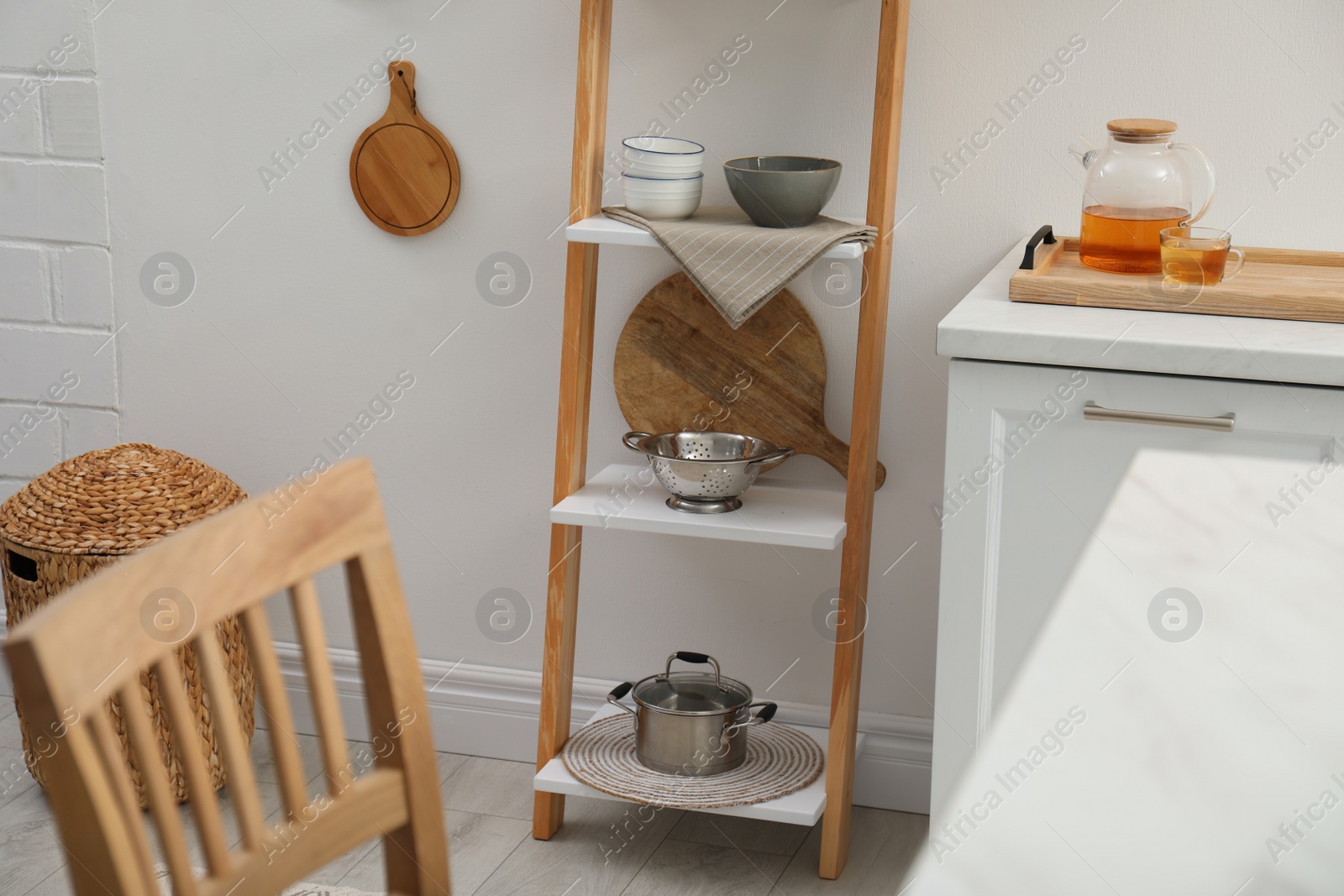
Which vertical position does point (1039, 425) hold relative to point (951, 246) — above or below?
below

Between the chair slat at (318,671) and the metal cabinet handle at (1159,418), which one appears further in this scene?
the metal cabinet handle at (1159,418)

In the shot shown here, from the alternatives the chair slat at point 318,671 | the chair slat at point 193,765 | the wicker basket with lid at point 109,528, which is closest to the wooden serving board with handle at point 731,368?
the wicker basket with lid at point 109,528

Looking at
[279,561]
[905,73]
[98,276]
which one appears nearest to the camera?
[279,561]

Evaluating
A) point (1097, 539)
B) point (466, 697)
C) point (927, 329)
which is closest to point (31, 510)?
point (466, 697)

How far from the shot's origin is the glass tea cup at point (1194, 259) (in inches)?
61.1

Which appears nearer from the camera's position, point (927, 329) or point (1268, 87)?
point (1268, 87)

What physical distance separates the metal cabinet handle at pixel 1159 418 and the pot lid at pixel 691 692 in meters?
0.83

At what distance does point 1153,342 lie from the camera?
1.38 metres

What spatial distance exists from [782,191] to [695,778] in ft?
3.02

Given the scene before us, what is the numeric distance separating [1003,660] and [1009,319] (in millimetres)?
418

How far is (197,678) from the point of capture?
6.84 ft

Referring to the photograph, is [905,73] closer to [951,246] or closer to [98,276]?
[951,246]

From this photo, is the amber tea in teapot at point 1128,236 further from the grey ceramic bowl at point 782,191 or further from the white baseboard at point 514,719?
the white baseboard at point 514,719

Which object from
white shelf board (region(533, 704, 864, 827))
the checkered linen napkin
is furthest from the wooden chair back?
white shelf board (region(533, 704, 864, 827))
